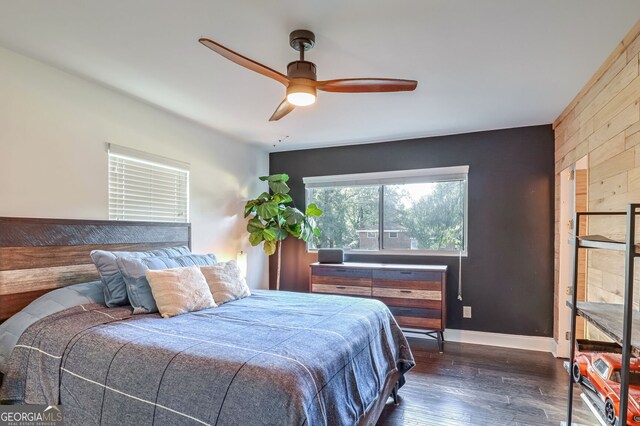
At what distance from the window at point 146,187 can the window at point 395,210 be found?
1834 mm

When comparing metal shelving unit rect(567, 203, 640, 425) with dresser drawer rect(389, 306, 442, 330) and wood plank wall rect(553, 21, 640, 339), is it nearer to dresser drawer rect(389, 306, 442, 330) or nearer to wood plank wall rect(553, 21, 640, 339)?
wood plank wall rect(553, 21, 640, 339)

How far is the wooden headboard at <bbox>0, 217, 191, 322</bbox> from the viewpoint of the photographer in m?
2.16

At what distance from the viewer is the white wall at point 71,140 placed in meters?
2.26

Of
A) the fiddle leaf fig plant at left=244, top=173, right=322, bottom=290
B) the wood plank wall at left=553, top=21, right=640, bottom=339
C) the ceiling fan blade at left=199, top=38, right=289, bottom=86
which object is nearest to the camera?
the ceiling fan blade at left=199, top=38, right=289, bottom=86

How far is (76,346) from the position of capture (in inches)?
69.0

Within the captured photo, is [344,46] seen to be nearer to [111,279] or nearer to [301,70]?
[301,70]

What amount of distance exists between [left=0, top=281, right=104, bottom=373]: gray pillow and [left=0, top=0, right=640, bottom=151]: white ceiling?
1.56 metres

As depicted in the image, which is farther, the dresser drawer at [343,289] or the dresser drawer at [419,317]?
the dresser drawer at [343,289]

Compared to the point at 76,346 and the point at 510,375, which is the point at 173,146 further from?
the point at 510,375

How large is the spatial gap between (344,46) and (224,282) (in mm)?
1868

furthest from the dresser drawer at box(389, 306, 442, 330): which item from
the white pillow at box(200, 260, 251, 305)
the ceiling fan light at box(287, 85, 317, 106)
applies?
the ceiling fan light at box(287, 85, 317, 106)

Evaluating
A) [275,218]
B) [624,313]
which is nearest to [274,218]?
[275,218]
